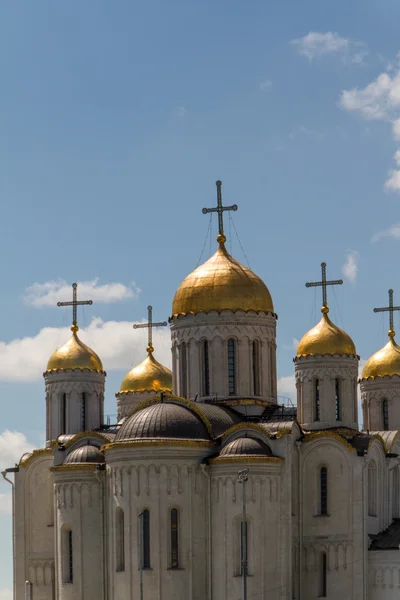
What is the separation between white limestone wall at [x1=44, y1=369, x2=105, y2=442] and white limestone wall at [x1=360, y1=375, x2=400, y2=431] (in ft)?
37.9

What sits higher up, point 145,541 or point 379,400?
point 379,400

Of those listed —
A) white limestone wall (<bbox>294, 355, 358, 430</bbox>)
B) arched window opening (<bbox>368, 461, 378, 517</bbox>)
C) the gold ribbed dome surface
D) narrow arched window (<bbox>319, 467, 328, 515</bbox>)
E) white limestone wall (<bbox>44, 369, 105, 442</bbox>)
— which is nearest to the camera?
narrow arched window (<bbox>319, 467, 328, 515</bbox>)

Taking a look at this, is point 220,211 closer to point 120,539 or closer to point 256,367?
point 256,367

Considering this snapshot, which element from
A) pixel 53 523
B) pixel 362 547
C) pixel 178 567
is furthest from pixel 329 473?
pixel 53 523

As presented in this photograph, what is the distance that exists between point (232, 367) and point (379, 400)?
29.7 ft

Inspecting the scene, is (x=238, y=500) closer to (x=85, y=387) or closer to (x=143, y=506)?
(x=143, y=506)

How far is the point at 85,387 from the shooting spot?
75.4m

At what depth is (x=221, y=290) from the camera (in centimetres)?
7194

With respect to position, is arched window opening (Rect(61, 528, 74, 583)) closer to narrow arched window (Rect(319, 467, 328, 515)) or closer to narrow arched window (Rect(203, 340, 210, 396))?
narrow arched window (Rect(203, 340, 210, 396))

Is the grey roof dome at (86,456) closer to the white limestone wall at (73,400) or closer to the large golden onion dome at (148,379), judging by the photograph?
the white limestone wall at (73,400)

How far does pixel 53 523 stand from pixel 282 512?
1127 cm

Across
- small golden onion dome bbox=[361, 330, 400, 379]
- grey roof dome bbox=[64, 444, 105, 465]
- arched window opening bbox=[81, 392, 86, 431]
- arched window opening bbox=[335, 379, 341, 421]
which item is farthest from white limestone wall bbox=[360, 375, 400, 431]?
grey roof dome bbox=[64, 444, 105, 465]

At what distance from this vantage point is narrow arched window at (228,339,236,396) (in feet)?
234

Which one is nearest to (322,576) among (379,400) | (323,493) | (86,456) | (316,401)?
(323,493)
